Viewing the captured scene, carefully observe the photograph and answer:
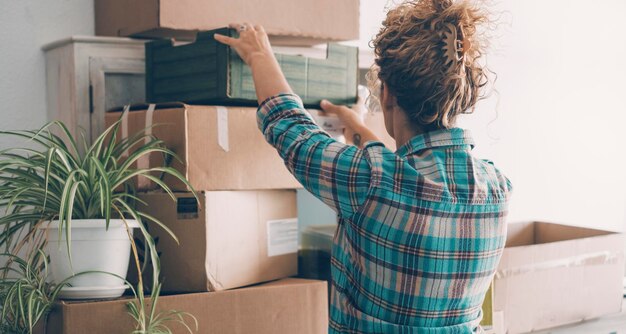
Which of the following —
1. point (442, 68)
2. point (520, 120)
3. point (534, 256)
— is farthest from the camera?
point (520, 120)

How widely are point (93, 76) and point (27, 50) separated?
225mm

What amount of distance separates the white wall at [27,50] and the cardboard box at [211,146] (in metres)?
0.34

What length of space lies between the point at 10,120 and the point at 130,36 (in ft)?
1.14

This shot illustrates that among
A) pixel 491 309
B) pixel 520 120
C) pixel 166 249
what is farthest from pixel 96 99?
pixel 520 120

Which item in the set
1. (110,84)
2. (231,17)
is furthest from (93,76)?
(231,17)

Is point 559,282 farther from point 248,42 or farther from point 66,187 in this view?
point 66,187

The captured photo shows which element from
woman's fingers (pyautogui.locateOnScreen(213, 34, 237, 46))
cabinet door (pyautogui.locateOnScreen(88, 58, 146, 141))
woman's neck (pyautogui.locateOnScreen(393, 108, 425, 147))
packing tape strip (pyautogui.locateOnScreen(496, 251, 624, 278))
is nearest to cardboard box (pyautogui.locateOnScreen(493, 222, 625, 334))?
packing tape strip (pyautogui.locateOnScreen(496, 251, 624, 278))

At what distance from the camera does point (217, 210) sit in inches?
55.6

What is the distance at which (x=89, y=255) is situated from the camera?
1265mm

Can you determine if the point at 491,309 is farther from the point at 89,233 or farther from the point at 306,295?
the point at 89,233

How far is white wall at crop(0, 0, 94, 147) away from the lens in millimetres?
1672

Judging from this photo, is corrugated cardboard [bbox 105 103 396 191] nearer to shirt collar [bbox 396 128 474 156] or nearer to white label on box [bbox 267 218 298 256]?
white label on box [bbox 267 218 298 256]

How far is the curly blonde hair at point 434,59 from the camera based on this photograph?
3.85ft

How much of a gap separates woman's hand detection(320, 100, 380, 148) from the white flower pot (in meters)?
0.51
